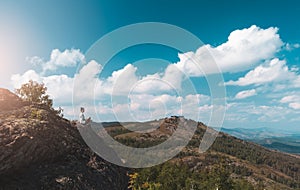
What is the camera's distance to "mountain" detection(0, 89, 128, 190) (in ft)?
74.6

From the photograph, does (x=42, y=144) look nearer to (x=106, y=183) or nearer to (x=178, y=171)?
(x=106, y=183)

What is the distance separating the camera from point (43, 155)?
25688 millimetres

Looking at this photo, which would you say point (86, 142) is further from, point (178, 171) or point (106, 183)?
point (178, 171)

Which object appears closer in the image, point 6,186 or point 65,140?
point 6,186

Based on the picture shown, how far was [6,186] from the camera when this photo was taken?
2164 cm

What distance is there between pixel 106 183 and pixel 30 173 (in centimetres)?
776

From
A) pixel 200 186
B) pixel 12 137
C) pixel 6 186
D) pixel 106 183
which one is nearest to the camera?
pixel 6 186

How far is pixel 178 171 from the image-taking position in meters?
84.4

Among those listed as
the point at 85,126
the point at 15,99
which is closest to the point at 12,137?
the point at 15,99

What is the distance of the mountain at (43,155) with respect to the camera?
2274 centimetres

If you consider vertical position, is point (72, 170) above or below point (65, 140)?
below

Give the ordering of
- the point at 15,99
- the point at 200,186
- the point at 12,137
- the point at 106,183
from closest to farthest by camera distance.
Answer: the point at 12,137 → the point at 106,183 → the point at 15,99 → the point at 200,186

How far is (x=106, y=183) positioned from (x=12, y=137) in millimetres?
10160

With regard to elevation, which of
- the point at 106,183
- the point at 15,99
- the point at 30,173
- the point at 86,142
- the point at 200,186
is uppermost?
the point at 15,99
